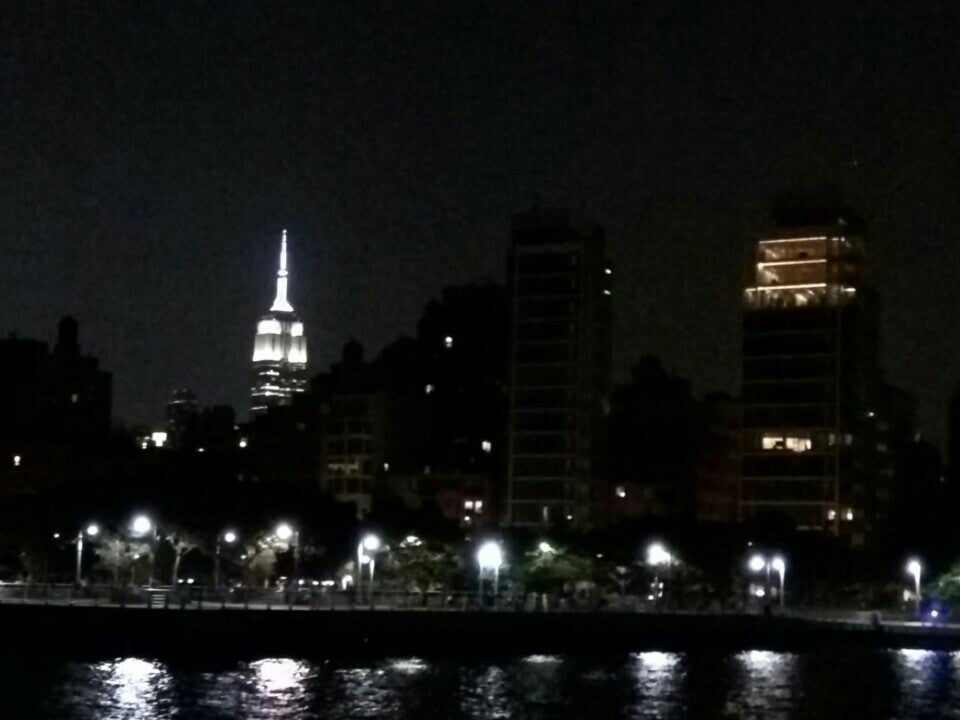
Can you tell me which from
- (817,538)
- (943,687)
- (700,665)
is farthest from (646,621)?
(817,538)

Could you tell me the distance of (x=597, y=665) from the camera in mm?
104875

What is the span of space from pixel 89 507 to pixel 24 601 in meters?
26.0

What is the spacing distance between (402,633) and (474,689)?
70.8ft

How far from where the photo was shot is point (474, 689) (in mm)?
88125

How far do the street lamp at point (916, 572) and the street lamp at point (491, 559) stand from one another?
38163 mm

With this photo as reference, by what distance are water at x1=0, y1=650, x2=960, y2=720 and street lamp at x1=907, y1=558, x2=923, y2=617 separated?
54.2 meters

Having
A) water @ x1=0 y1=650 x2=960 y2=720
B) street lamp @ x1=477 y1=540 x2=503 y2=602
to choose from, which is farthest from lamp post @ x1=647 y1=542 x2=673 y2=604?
water @ x1=0 y1=650 x2=960 y2=720

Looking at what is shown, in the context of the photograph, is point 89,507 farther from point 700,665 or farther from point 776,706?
point 776,706

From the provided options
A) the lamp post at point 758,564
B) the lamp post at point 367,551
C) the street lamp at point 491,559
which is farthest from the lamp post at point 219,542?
the lamp post at point 758,564

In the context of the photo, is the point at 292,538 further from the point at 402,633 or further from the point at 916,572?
the point at 916,572

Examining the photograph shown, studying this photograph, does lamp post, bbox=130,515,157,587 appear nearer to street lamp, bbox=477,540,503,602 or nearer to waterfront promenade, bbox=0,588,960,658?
waterfront promenade, bbox=0,588,960,658

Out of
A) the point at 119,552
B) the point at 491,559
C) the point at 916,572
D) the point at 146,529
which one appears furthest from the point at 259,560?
the point at 916,572

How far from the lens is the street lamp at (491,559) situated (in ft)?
447

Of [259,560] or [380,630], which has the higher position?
[259,560]
